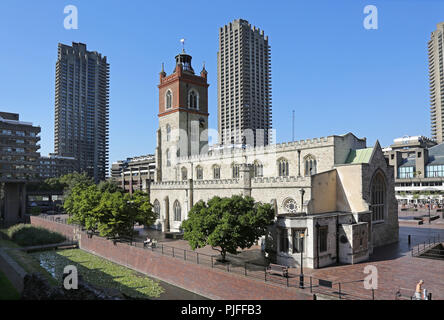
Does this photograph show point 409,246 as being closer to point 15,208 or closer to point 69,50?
point 15,208

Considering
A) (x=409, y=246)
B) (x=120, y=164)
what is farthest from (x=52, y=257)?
(x=120, y=164)

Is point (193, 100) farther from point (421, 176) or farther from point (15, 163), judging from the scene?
point (421, 176)

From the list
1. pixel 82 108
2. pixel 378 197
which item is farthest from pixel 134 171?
pixel 378 197

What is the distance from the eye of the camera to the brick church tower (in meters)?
59.8

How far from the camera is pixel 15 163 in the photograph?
72.3 meters

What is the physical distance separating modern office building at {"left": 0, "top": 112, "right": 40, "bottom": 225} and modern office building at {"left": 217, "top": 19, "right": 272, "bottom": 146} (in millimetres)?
84776

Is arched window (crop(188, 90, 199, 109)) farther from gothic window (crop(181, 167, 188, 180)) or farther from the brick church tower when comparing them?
gothic window (crop(181, 167, 188, 180))

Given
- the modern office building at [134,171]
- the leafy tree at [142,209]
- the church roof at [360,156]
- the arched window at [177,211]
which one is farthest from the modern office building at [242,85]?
the church roof at [360,156]

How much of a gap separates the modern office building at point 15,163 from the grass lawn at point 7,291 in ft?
173

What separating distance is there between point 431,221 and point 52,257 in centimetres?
5960

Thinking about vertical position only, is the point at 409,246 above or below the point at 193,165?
below

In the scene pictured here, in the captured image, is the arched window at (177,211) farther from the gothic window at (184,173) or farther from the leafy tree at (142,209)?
the gothic window at (184,173)

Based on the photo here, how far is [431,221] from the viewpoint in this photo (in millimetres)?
55656

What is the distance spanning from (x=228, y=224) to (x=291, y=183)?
450 inches
